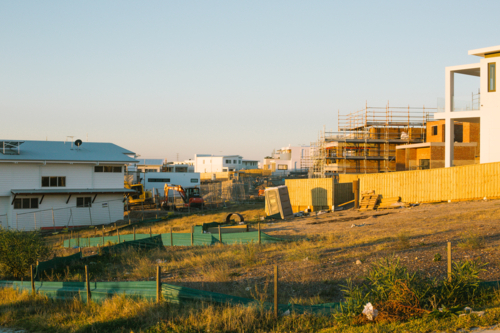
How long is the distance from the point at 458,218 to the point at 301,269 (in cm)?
1122

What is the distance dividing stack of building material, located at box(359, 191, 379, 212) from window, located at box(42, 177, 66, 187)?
24.9 m

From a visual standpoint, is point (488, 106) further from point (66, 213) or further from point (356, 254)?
point (66, 213)

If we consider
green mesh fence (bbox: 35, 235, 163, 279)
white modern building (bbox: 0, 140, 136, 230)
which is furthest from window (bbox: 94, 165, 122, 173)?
green mesh fence (bbox: 35, 235, 163, 279)

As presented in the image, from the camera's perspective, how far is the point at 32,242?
48.3 ft

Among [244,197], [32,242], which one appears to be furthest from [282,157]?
[32,242]

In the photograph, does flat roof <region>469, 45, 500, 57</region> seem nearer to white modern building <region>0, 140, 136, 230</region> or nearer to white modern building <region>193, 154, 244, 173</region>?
white modern building <region>0, 140, 136, 230</region>

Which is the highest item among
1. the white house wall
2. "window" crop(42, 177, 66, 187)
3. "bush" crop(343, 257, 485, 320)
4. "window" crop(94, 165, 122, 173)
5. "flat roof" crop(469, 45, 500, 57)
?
"flat roof" crop(469, 45, 500, 57)

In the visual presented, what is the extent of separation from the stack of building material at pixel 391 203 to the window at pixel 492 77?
416 inches

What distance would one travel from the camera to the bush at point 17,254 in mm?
14172

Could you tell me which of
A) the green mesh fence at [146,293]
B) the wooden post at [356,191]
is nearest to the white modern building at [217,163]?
the wooden post at [356,191]

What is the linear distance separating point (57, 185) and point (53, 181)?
1.56 feet

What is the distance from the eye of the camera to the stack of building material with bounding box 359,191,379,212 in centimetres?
3016

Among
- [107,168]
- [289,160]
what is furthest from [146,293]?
[289,160]

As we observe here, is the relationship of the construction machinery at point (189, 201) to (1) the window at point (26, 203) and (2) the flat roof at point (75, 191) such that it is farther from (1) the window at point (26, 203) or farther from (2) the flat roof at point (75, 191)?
(1) the window at point (26, 203)
